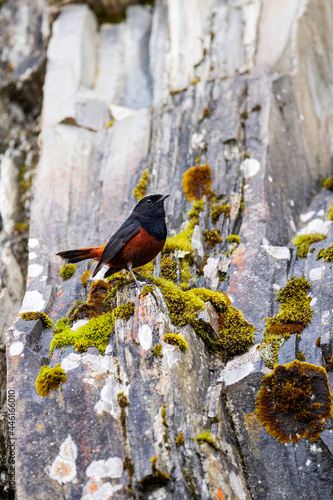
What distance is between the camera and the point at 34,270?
7.73 meters

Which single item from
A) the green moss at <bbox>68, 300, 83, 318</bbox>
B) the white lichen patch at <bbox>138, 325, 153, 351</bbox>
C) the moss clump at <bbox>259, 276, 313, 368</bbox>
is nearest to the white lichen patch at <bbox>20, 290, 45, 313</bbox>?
the green moss at <bbox>68, 300, 83, 318</bbox>

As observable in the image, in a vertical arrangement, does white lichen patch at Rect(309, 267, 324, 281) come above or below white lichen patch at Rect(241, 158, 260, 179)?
below

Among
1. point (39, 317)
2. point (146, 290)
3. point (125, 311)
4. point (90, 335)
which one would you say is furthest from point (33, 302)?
point (146, 290)

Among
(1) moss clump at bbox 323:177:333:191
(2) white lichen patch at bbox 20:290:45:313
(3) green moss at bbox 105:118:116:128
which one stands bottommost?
(2) white lichen patch at bbox 20:290:45:313

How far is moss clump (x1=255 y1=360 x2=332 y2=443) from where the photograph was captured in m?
5.11

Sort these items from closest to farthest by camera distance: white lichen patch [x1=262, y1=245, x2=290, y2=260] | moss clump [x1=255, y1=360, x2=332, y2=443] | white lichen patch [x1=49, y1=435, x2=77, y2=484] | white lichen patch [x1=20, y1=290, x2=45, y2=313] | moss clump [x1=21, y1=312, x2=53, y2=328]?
1. white lichen patch [x1=49, y1=435, x2=77, y2=484]
2. moss clump [x1=255, y1=360, x2=332, y2=443]
3. moss clump [x1=21, y1=312, x2=53, y2=328]
4. white lichen patch [x1=20, y1=290, x2=45, y2=313]
5. white lichen patch [x1=262, y1=245, x2=290, y2=260]

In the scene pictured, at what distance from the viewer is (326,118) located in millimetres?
10703

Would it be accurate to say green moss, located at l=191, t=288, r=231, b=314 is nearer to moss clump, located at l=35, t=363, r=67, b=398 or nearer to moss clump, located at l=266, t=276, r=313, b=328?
moss clump, located at l=266, t=276, r=313, b=328

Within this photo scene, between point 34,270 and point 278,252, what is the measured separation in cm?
410

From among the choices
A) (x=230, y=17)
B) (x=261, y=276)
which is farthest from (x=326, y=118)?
(x=261, y=276)

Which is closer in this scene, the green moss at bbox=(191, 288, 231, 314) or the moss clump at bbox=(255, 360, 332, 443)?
the moss clump at bbox=(255, 360, 332, 443)

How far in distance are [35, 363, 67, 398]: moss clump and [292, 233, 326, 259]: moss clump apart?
13.2 ft

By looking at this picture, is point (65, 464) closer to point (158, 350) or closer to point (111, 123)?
point (158, 350)

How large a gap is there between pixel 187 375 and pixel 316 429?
1559 mm
